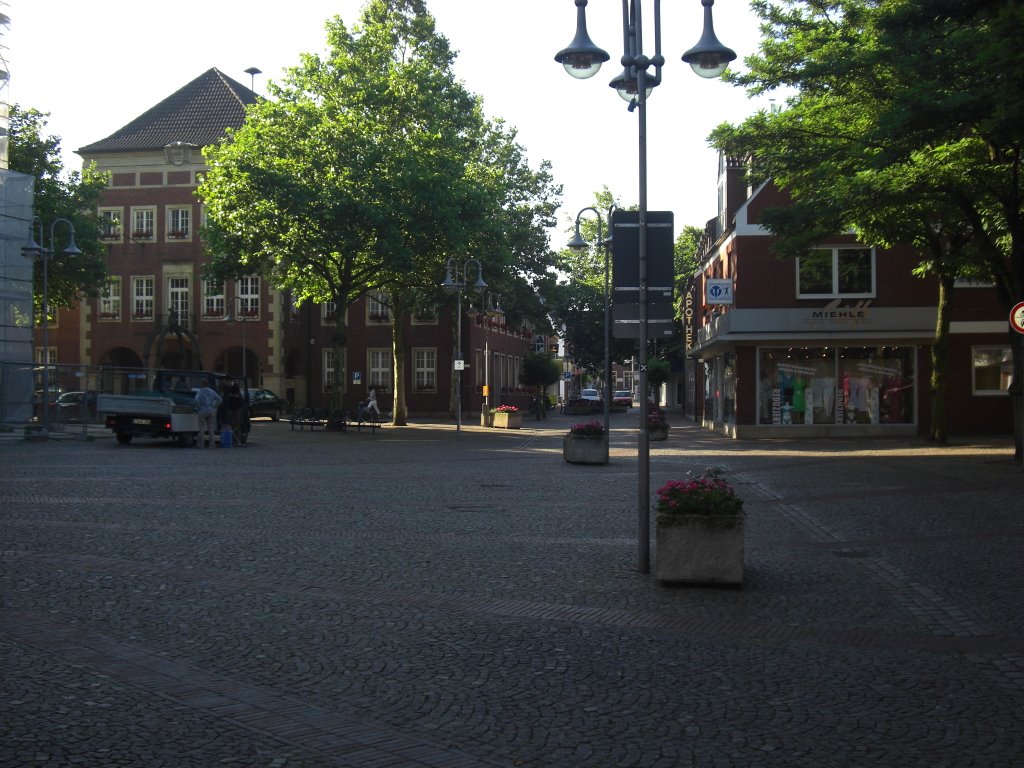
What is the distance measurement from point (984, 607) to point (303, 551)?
20.4 ft

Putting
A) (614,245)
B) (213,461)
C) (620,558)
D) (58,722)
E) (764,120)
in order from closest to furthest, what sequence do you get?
1. (58,722)
2. (614,245)
3. (620,558)
4. (213,461)
5. (764,120)

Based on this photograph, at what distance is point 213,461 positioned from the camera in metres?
24.0

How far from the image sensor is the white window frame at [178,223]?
59.6 meters

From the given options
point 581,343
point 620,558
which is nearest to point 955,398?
point 620,558

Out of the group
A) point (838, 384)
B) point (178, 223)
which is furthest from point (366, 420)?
point (178, 223)

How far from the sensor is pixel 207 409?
1148 inches

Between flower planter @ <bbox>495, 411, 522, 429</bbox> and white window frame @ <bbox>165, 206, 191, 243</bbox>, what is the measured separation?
74.9 feet

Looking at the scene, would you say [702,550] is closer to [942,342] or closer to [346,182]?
[942,342]

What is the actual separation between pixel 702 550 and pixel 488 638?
2630 mm

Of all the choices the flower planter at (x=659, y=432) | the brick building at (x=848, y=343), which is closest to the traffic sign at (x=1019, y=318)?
the flower planter at (x=659, y=432)

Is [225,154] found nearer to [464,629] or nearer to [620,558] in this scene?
[620,558]

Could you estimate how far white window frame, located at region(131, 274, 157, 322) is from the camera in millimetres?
60062

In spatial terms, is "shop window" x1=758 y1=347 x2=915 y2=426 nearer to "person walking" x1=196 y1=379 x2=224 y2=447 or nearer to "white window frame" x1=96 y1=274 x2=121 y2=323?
"person walking" x1=196 y1=379 x2=224 y2=447

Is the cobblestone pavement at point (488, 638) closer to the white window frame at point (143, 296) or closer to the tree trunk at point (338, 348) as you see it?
the tree trunk at point (338, 348)
